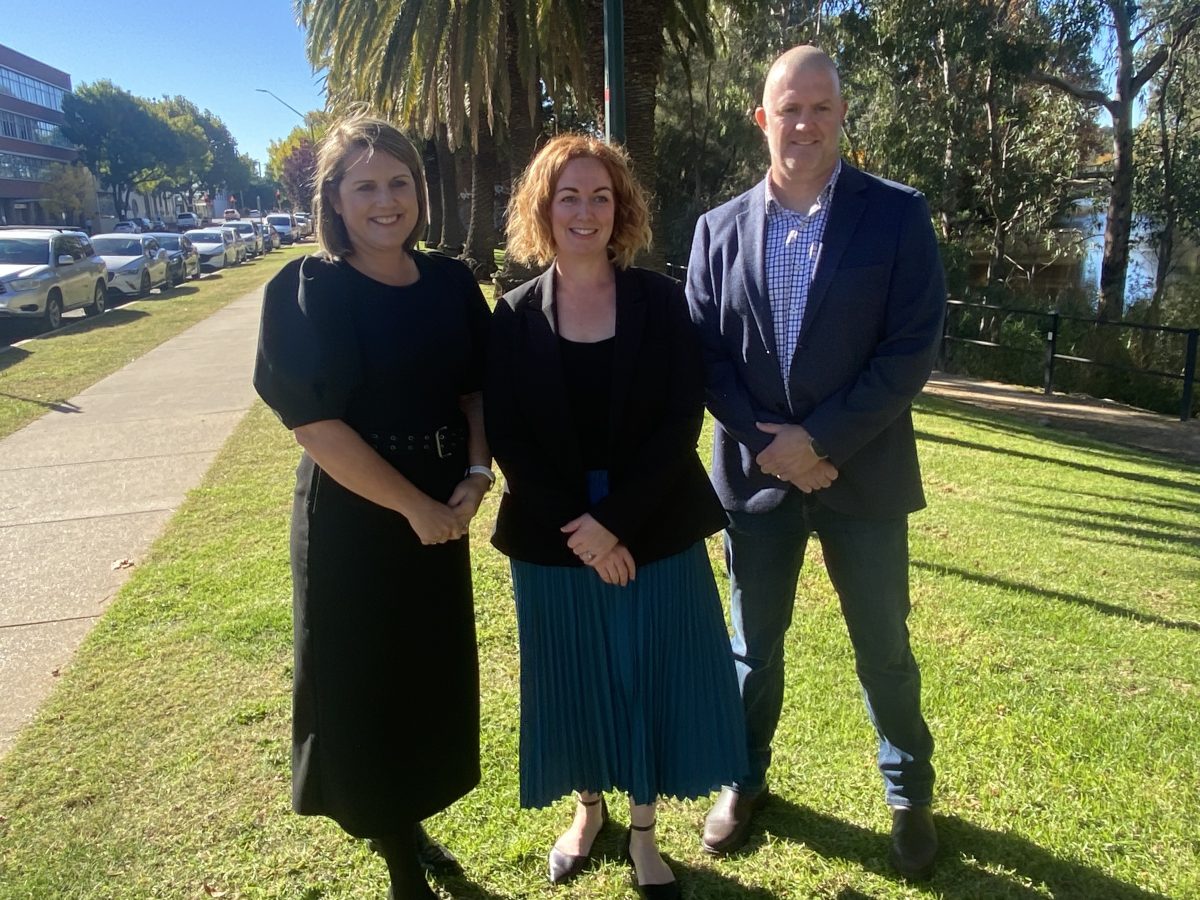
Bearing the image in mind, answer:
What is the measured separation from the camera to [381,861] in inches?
106

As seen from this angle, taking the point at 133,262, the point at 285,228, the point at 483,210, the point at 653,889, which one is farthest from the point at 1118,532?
the point at 285,228

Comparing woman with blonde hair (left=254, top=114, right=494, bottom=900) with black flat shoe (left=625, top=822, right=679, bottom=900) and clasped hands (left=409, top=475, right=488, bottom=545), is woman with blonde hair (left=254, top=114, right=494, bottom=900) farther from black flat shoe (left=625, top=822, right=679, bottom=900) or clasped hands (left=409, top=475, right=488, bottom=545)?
black flat shoe (left=625, top=822, right=679, bottom=900)

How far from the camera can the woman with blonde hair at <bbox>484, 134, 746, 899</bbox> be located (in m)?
2.33

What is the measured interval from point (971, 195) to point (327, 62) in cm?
1448

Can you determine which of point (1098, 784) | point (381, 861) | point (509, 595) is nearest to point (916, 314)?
point (1098, 784)

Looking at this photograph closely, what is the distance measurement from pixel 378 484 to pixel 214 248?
33840 millimetres

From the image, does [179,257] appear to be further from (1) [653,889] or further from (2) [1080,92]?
(1) [653,889]

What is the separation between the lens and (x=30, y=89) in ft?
232

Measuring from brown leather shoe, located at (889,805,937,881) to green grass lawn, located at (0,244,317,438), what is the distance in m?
8.21

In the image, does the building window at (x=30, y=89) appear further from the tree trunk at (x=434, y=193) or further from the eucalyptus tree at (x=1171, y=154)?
the eucalyptus tree at (x=1171, y=154)

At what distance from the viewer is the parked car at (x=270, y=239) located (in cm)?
4822

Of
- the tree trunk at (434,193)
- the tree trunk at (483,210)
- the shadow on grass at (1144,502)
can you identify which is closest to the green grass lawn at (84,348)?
the tree trunk at (483,210)

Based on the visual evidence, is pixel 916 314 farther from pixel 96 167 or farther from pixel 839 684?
pixel 96 167

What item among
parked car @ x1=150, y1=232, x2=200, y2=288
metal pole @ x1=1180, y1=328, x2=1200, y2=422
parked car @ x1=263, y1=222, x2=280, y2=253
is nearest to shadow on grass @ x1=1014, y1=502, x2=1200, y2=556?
metal pole @ x1=1180, y1=328, x2=1200, y2=422
